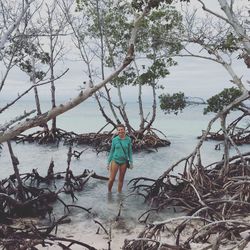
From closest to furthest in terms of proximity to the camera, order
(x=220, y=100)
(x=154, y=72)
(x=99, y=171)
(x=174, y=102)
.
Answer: (x=220, y=100)
(x=174, y=102)
(x=99, y=171)
(x=154, y=72)

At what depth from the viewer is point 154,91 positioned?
17.8 meters

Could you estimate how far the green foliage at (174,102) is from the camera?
8453 millimetres

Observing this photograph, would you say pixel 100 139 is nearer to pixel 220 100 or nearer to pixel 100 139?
pixel 100 139

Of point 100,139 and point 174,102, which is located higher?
point 174,102

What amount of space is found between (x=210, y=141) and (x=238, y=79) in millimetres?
12205

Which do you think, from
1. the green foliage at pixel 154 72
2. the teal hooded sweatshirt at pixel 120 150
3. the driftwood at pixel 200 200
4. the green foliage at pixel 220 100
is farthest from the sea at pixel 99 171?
the green foliage at pixel 154 72

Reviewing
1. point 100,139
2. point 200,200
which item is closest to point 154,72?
point 100,139

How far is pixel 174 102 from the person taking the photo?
8.55 meters

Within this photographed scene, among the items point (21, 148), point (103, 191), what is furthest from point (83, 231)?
point (21, 148)

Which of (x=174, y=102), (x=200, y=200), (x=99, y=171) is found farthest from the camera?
(x=99, y=171)

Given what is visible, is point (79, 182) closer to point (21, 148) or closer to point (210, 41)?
point (210, 41)

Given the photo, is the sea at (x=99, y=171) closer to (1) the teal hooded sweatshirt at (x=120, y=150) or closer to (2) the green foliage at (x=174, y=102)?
(2) the green foliage at (x=174, y=102)

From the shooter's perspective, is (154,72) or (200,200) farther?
(154,72)

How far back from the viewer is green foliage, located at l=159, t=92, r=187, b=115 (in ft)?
27.7
